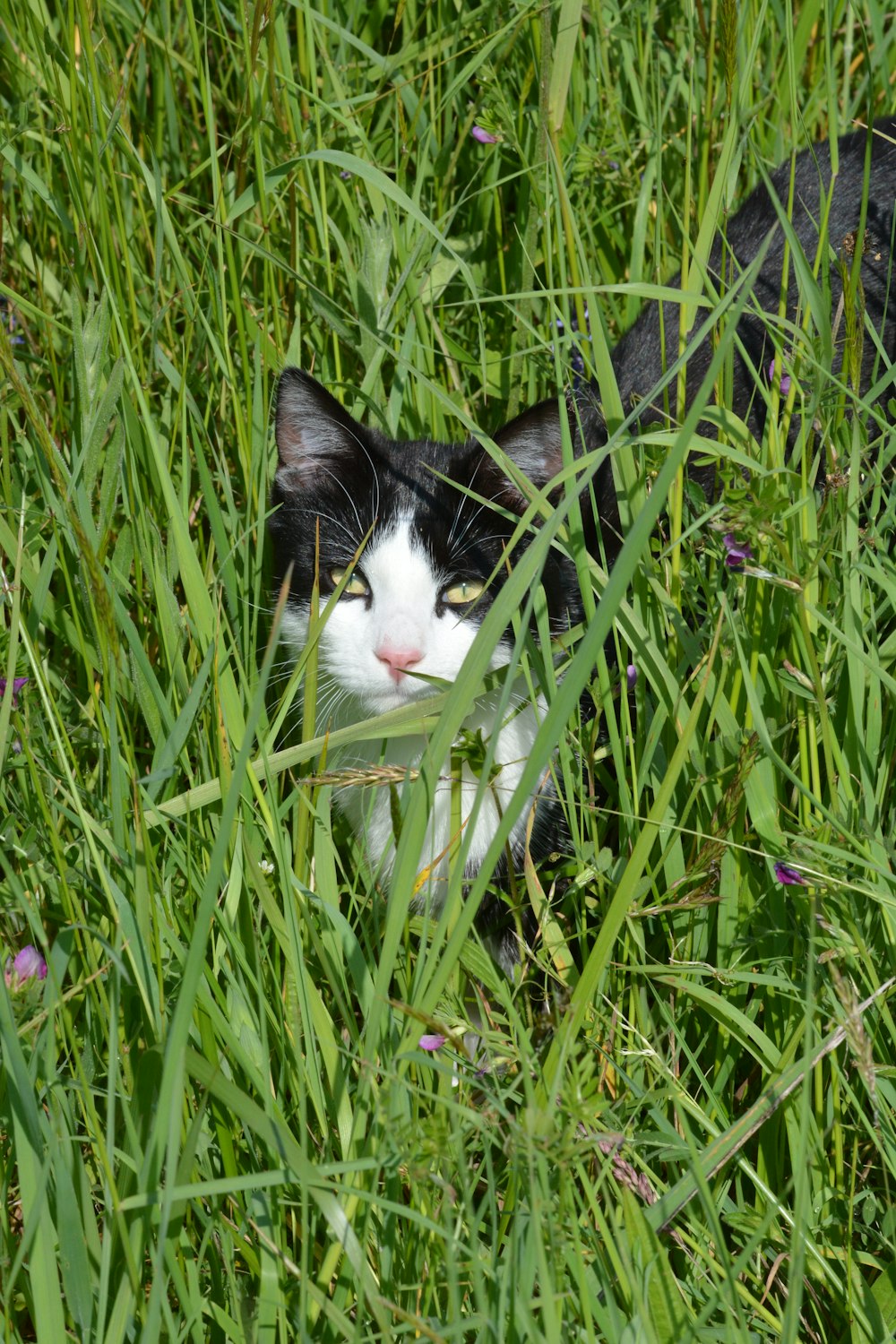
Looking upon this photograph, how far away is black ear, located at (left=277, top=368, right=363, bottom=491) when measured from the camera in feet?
5.47

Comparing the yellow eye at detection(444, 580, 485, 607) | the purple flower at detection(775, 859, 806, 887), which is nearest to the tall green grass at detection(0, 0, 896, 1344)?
the purple flower at detection(775, 859, 806, 887)

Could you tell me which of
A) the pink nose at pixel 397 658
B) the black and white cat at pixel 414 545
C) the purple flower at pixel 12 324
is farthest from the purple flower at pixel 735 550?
the purple flower at pixel 12 324

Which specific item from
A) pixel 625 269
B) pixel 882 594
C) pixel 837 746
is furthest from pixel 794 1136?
pixel 625 269

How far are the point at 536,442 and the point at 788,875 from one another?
2.27ft

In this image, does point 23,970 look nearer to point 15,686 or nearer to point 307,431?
point 15,686

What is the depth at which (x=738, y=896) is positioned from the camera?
4.60 ft

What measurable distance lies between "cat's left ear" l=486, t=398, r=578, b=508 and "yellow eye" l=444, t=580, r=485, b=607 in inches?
5.6

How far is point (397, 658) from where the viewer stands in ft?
→ 5.01

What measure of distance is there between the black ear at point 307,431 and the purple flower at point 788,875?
2.78 feet

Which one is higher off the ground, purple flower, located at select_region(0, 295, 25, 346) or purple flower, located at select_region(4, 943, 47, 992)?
purple flower, located at select_region(0, 295, 25, 346)

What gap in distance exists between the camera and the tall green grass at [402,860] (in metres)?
1.02

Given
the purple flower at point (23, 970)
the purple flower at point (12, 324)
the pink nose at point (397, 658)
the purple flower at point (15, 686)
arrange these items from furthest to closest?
1. the purple flower at point (12, 324)
2. the pink nose at point (397, 658)
3. the purple flower at point (15, 686)
4. the purple flower at point (23, 970)

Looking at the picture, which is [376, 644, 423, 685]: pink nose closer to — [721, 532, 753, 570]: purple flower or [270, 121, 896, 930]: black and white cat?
[270, 121, 896, 930]: black and white cat

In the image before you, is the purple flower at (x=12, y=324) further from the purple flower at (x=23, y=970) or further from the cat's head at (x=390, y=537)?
the purple flower at (x=23, y=970)
